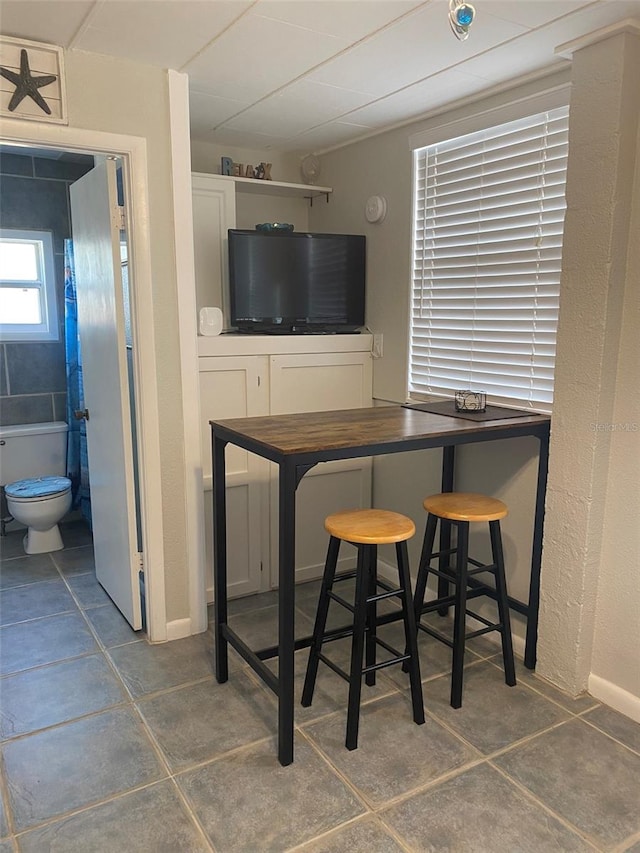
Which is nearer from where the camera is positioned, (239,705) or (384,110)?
(239,705)

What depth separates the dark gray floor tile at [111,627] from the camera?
109 inches

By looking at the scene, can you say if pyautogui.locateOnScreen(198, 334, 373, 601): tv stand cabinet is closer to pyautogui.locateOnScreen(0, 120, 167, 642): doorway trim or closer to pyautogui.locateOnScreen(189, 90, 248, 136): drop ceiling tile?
pyautogui.locateOnScreen(0, 120, 167, 642): doorway trim

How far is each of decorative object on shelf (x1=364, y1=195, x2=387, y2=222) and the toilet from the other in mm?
2336

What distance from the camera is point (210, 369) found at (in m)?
2.94

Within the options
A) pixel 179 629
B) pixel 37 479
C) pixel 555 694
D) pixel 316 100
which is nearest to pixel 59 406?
pixel 37 479

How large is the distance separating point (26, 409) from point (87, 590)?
4.73 feet

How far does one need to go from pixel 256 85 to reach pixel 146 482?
1.66 meters

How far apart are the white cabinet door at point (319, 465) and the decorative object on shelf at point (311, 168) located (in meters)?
1.08

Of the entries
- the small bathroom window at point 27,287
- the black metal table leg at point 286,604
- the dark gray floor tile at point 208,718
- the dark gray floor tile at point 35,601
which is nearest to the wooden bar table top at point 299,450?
the black metal table leg at point 286,604

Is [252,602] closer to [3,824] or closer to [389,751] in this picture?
[389,751]

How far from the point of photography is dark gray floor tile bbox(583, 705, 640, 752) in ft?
7.01

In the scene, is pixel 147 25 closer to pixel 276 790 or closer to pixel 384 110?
pixel 384 110

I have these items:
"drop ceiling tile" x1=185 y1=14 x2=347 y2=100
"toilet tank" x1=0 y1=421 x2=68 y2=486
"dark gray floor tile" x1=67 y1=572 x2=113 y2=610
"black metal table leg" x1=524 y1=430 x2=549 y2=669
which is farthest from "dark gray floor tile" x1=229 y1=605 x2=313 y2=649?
"drop ceiling tile" x1=185 y1=14 x2=347 y2=100

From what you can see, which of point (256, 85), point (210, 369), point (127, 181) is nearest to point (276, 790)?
point (210, 369)
